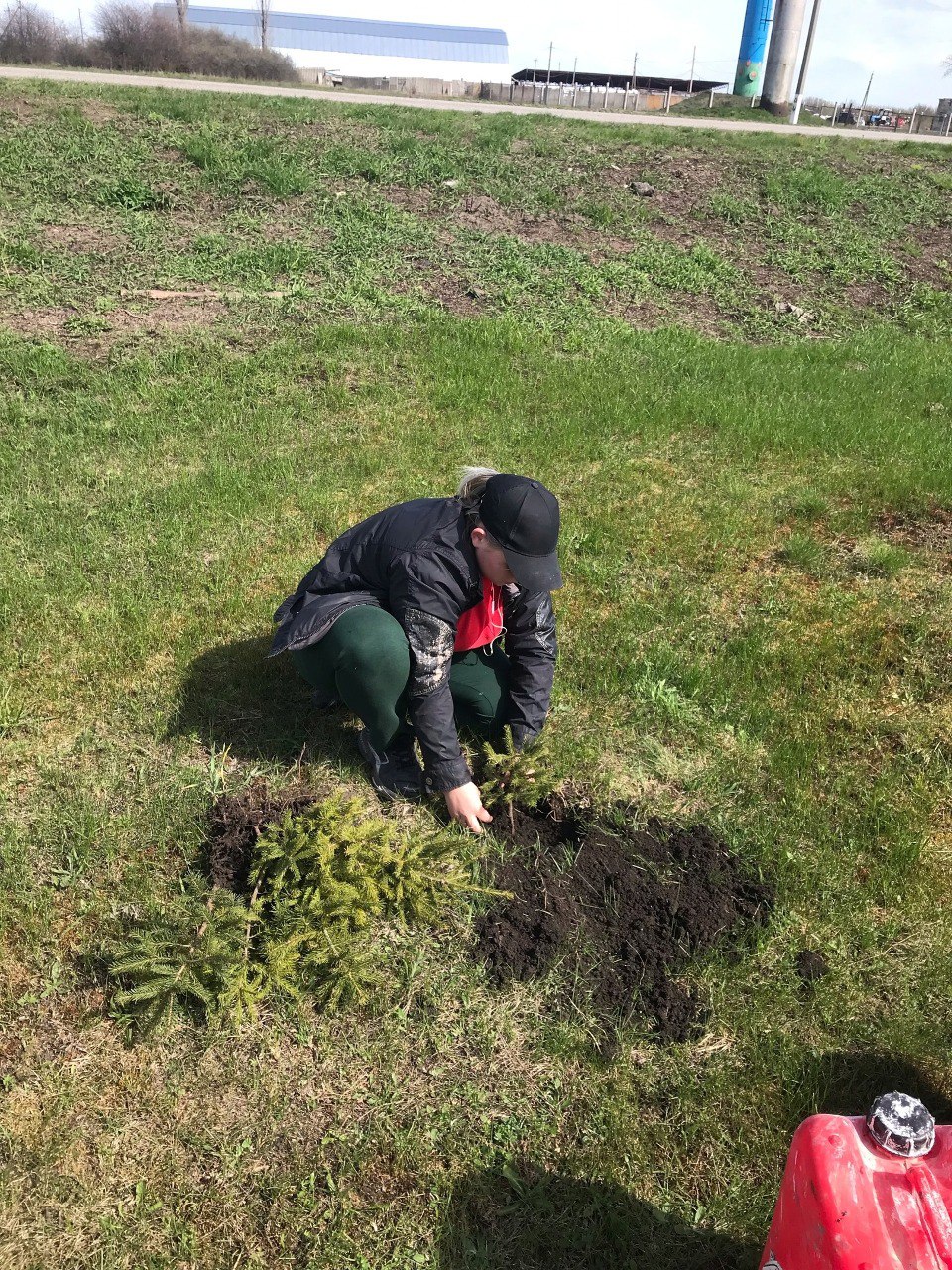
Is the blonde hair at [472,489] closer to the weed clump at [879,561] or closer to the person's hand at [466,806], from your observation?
the person's hand at [466,806]

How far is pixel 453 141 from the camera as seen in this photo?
1309cm

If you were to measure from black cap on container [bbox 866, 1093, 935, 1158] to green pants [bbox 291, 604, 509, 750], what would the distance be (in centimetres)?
199

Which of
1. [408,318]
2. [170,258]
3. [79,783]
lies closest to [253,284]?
[170,258]

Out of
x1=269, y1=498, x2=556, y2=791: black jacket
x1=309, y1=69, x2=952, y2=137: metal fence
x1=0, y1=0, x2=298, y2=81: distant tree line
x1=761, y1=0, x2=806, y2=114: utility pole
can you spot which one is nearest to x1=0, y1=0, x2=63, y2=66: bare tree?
x1=0, y1=0, x2=298, y2=81: distant tree line

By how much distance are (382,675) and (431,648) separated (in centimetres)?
21

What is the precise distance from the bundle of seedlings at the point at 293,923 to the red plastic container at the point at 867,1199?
1.44 metres

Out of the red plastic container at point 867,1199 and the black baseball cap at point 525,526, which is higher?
the black baseball cap at point 525,526

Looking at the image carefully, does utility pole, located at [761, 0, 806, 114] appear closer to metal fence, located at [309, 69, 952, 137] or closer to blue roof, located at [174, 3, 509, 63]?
metal fence, located at [309, 69, 952, 137]

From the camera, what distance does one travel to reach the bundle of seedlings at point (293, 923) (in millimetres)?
2801

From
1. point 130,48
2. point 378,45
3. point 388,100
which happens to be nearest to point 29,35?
point 130,48

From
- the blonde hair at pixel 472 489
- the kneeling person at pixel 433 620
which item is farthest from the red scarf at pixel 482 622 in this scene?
the blonde hair at pixel 472 489

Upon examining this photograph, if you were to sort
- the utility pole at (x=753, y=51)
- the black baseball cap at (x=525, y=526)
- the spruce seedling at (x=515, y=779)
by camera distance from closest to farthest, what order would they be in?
the black baseball cap at (x=525, y=526)
the spruce seedling at (x=515, y=779)
the utility pole at (x=753, y=51)

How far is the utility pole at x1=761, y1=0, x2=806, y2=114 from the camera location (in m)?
25.8

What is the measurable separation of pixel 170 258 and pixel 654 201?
20.7 feet
